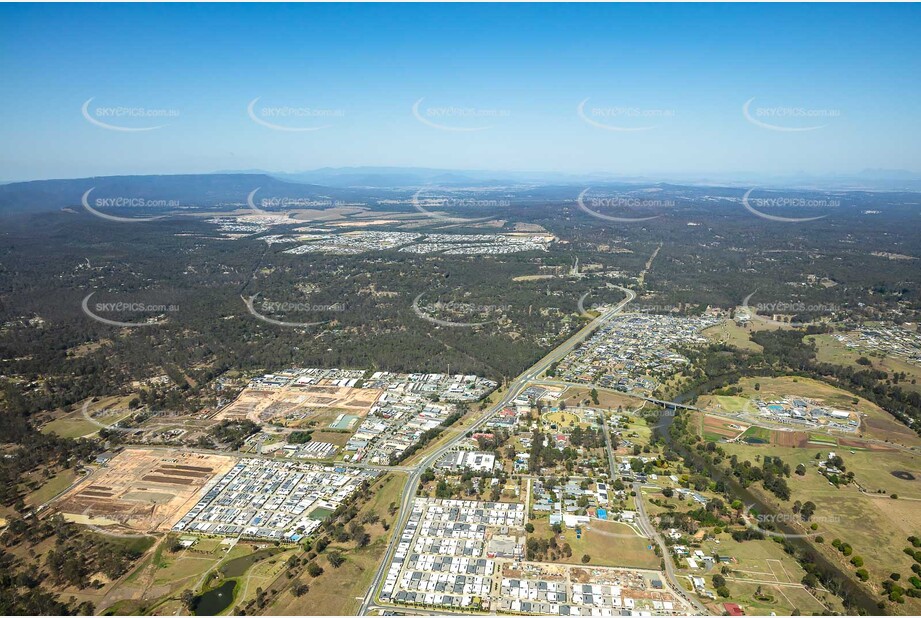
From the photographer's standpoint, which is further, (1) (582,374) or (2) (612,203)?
(2) (612,203)

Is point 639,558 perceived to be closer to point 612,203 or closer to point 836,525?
point 836,525

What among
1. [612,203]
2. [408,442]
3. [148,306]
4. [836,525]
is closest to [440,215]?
[612,203]
